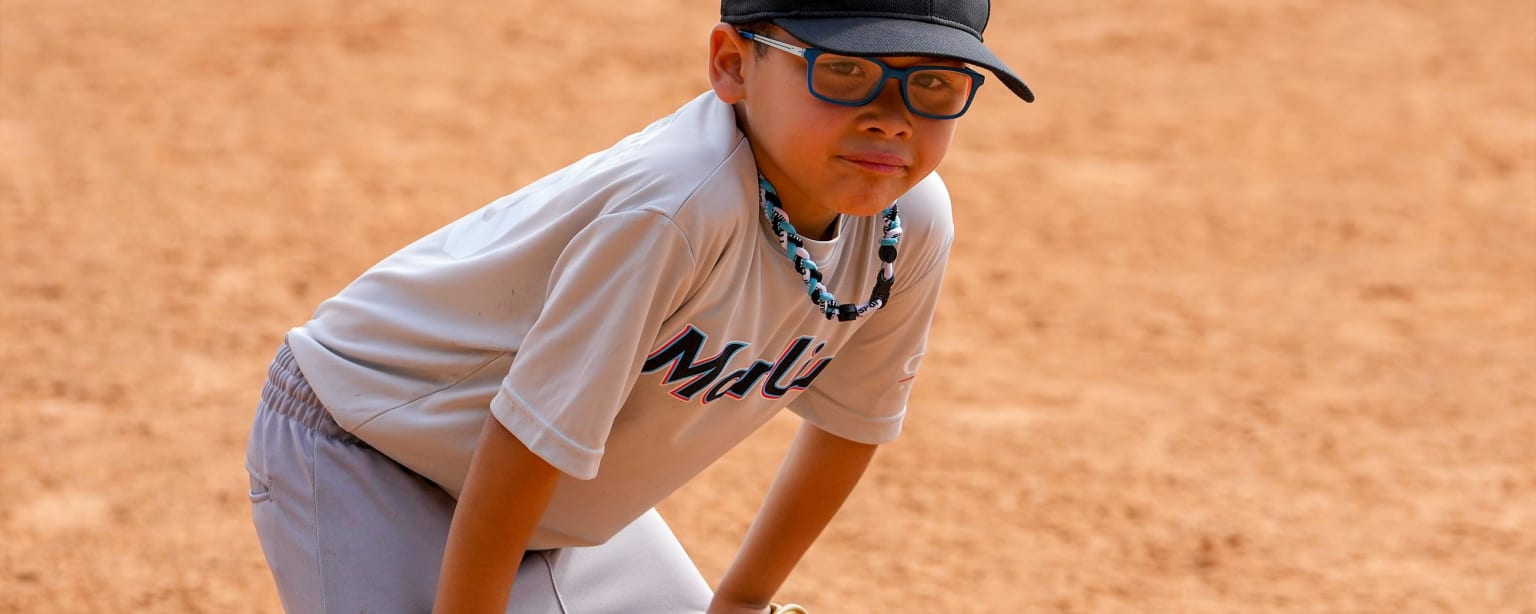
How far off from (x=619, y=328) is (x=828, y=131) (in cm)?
31

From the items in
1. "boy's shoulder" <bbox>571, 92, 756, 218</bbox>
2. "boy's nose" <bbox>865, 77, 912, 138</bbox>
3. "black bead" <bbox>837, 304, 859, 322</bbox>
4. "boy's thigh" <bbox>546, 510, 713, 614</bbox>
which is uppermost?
"boy's nose" <bbox>865, 77, 912, 138</bbox>

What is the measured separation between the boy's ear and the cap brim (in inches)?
4.1

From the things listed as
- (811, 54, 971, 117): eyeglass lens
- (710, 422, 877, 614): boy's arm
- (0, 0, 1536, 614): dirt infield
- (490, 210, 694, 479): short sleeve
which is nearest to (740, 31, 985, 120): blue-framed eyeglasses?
(811, 54, 971, 117): eyeglass lens

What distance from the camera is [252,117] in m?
6.05

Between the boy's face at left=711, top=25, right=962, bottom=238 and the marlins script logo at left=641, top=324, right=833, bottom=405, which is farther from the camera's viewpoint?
the marlins script logo at left=641, top=324, right=833, bottom=405

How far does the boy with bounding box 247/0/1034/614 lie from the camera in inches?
69.1

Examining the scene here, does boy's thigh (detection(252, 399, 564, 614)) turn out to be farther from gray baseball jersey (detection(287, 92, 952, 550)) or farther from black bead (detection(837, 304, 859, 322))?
black bead (detection(837, 304, 859, 322))

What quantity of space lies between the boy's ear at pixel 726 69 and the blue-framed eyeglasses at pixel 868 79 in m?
0.04

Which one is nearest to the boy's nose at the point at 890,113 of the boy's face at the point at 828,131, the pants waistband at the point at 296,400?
the boy's face at the point at 828,131

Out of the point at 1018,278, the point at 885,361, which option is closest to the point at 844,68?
the point at 885,361

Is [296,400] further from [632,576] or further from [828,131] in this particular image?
[828,131]

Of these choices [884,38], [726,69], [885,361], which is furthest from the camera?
[885,361]

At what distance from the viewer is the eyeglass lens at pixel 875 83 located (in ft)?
5.74

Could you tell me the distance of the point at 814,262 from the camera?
1.92m
